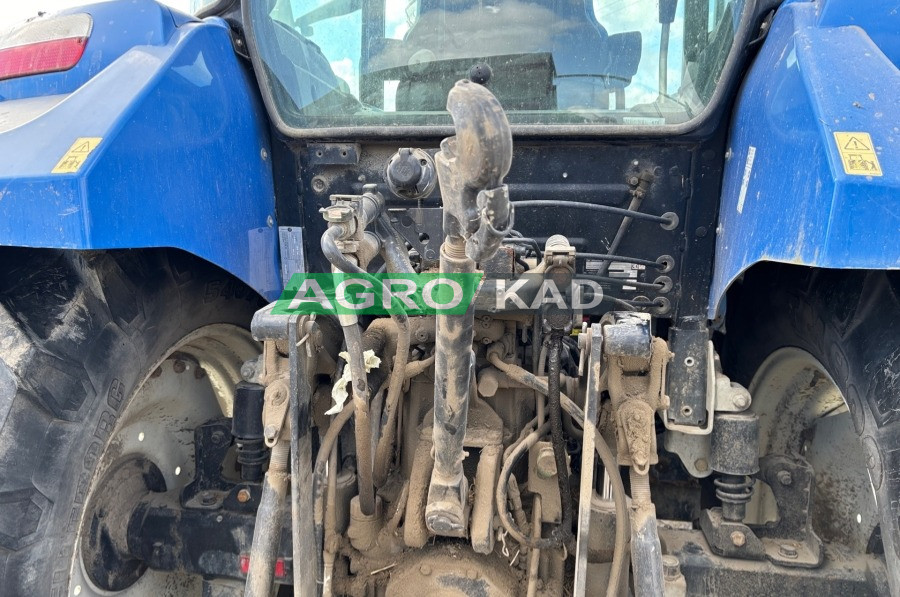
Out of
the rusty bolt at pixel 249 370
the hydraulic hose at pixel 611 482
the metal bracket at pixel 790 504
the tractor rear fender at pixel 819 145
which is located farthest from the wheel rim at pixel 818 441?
the rusty bolt at pixel 249 370

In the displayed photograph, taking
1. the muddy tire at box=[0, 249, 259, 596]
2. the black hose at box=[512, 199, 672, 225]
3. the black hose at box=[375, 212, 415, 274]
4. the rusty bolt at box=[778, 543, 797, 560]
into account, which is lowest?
the rusty bolt at box=[778, 543, 797, 560]

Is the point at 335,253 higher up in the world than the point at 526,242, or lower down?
higher up

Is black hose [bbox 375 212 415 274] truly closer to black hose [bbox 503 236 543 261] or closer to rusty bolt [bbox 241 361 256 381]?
black hose [bbox 503 236 543 261]

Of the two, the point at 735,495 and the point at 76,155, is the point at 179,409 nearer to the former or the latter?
the point at 76,155

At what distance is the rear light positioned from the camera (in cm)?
140

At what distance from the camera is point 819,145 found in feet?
3.50

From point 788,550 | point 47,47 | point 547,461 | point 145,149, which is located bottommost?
point 788,550

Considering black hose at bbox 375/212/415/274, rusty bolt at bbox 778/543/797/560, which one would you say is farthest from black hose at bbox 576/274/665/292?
rusty bolt at bbox 778/543/797/560

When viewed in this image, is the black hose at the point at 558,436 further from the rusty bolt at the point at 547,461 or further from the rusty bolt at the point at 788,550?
the rusty bolt at the point at 788,550

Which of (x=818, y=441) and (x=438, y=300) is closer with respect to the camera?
(x=438, y=300)

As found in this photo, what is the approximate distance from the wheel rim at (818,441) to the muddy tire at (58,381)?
1510 mm

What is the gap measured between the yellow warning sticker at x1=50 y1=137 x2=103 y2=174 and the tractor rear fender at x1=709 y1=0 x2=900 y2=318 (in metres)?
1.21

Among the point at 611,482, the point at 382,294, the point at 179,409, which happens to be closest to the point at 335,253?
the point at 382,294

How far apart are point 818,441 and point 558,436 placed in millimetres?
910
